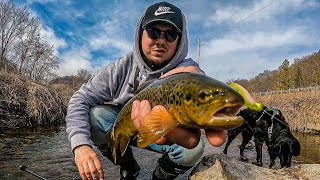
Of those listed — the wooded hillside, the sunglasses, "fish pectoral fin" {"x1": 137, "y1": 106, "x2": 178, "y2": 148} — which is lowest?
"fish pectoral fin" {"x1": 137, "y1": 106, "x2": 178, "y2": 148}

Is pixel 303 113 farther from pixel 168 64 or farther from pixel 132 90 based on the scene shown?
pixel 168 64

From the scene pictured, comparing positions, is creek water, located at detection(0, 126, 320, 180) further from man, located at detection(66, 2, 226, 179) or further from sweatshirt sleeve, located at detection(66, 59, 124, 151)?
sweatshirt sleeve, located at detection(66, 59, 124, 151)

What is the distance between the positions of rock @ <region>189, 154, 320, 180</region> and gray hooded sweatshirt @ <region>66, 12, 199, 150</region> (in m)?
0.99

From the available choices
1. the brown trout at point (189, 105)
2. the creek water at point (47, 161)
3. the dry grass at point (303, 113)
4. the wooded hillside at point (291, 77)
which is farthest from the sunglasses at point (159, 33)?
the wooded hillside at point (291, 77)

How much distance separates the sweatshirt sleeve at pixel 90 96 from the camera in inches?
101

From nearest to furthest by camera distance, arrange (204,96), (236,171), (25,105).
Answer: (204,96)
(236,171)
(25,105)

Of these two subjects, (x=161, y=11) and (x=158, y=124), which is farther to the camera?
(x=161, y=11)

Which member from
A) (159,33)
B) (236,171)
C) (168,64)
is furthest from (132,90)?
(236,171)

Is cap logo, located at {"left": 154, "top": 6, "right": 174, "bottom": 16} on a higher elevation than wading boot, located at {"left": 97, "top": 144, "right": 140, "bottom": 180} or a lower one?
higher

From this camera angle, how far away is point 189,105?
1481 mm

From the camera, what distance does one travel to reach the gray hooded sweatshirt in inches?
104

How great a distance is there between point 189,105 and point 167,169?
166 cm

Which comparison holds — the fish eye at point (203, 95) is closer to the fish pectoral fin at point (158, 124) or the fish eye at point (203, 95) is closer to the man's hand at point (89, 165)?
the fish pectoral fin at point (158, 124)

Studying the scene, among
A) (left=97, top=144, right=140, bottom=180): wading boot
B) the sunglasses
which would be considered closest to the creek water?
(left=97, top=144, right=140, bottom=180): wading boot
